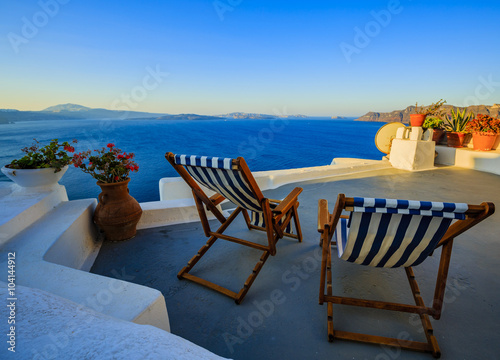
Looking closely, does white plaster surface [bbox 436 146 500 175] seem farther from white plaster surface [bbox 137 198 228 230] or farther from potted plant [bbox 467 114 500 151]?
white plaster surface [bbox 137 198 228 230]

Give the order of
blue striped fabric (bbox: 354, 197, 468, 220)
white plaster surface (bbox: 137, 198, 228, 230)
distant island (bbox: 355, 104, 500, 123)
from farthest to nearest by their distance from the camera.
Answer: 1. distant island (bbox: 355, 104, 500, 123)
2. white plaster surface (bbox: 137, 198, 228, 230)
3. blue striped fabric (bbox: 354, 197, 468, 220)

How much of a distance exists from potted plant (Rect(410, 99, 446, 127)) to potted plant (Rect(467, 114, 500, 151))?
0.96m

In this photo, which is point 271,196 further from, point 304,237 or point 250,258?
point 250,258

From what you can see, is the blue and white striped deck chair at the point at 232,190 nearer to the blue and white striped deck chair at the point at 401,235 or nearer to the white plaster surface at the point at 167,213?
the blue and white striped deck chair at the point at 401,235

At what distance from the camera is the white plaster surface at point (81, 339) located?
54 centimetres

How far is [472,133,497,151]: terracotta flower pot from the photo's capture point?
6.15 m

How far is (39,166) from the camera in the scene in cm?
244

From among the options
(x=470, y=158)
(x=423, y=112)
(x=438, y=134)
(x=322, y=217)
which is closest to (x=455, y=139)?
(x=438, y=134)

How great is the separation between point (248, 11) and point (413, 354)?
13.2 meters

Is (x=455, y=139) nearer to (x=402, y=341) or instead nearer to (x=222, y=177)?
(x=402, y=341)

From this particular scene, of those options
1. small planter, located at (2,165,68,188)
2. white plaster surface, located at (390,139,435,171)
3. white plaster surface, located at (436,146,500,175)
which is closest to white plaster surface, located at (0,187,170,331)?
small planter, located at (2,165,68,188)

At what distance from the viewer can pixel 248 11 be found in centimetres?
1079

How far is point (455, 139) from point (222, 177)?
27.2 ft

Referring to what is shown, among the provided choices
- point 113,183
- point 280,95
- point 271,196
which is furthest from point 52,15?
point 280,95
